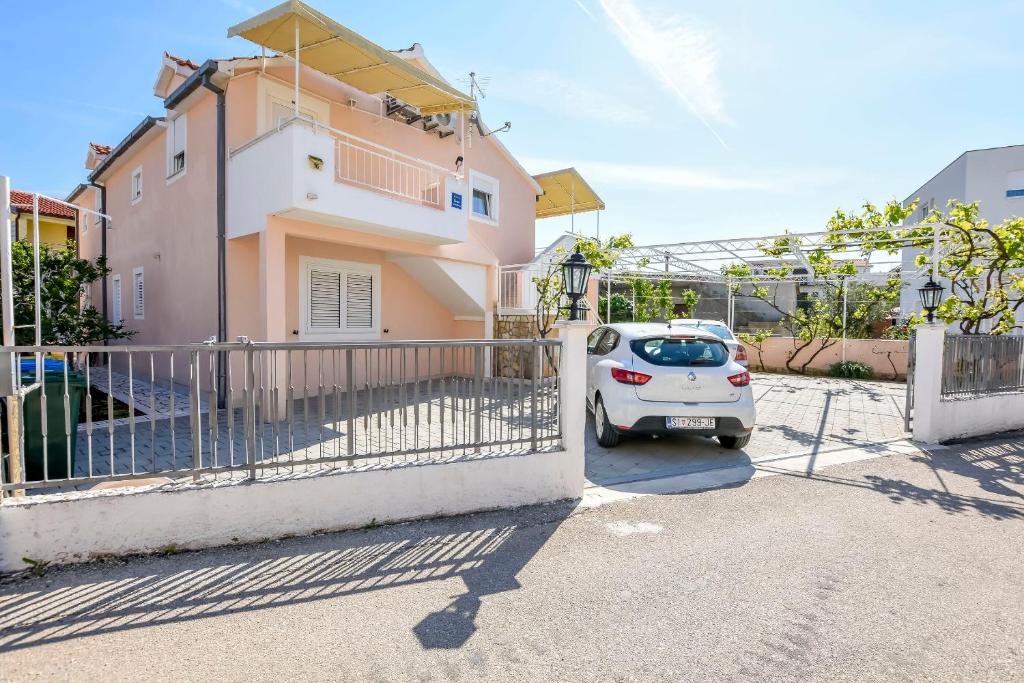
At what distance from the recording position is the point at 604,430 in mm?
6750

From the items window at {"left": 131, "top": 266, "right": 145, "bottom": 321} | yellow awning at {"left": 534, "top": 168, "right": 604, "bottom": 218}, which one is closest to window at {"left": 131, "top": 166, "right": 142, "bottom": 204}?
window at {"left": 131, "top": 266, "right": 145, "bottom": 321}

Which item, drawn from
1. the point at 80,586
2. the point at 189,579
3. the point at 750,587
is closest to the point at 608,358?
the point at 750,587

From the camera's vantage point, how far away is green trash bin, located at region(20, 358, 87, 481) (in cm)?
438

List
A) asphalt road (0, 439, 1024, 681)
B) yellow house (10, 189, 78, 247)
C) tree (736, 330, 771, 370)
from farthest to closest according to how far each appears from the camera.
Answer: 1. yellow house (10, 189, 78, 247)
2. tree (736, 330, 771, 370)
3. asphalt road (0, 439, 1024, 681)

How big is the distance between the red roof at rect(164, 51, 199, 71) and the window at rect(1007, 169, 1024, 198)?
30817 millimetres

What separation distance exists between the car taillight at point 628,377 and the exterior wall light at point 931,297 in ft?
15.4

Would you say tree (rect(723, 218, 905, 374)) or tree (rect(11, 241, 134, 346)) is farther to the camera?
tree (rect(723, 218, 905, 374))

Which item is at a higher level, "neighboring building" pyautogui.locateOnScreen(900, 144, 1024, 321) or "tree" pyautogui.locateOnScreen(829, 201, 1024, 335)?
"neighboring building" pyautogui.locateOnScreen(900, 144, 1024, 321)

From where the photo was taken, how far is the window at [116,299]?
13.5 m

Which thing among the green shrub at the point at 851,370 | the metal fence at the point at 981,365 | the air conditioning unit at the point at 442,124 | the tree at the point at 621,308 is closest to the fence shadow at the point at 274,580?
the metal fence at the point at 981,365

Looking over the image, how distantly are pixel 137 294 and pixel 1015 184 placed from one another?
108 feet

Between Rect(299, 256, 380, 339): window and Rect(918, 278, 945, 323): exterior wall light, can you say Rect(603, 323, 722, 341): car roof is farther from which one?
Rect(299, 256, 380, 339): window

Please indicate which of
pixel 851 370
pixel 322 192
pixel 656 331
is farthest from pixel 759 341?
pixel 322 192

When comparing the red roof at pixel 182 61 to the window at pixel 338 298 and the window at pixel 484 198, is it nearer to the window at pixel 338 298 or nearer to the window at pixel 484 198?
the window at pixel 338 298
